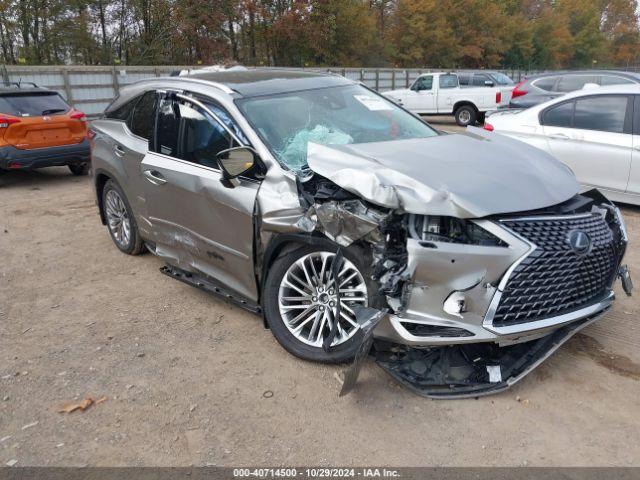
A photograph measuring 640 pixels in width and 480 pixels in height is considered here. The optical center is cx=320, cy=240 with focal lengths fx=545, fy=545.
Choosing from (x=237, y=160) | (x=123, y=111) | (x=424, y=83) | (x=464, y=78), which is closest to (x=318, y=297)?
(x=237, y=160)

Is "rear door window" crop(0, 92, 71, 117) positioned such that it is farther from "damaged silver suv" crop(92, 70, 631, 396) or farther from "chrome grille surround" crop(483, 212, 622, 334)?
"chrome grille surround" crop(483, 212, 622, 334)

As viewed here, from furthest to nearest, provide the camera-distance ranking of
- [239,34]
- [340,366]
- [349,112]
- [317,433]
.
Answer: [239,34] < [349,112] < [340,366] < [317,433]

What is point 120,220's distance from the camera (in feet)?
18.5

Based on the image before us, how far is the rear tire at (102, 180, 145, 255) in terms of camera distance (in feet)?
17.3

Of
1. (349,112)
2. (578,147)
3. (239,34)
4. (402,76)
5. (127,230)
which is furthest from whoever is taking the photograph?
(239,34)

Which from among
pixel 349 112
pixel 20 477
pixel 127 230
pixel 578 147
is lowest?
pixel 20 477

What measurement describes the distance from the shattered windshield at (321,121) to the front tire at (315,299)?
0.64 meters

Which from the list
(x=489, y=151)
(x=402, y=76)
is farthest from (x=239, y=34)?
(x=489, y=151)

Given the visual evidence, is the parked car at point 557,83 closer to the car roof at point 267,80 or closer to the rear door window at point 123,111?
the car roof at point 267,80

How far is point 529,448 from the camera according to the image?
2.71m

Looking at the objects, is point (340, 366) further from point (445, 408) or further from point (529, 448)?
point (529, 448)

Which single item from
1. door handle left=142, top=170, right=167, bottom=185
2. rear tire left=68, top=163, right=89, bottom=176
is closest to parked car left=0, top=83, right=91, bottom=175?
rear tire left=68, top=163, right=89, bottom=176

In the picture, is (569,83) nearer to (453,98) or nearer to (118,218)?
(453,98)

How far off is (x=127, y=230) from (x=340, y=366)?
9.95 ft
